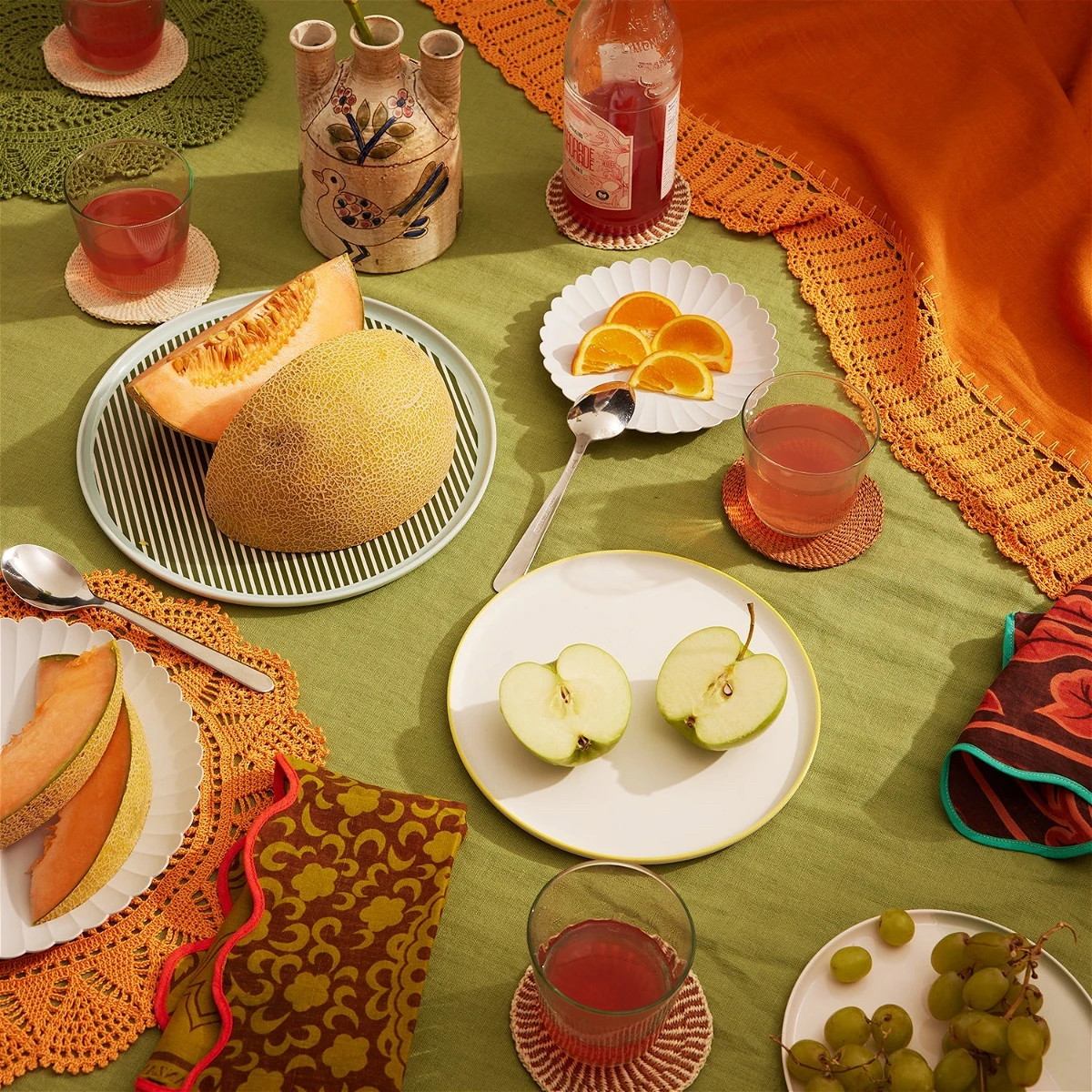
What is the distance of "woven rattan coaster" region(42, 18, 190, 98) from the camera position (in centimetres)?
155

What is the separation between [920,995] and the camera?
94cm

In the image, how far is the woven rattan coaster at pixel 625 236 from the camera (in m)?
1.46

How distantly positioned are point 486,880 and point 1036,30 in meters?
1.39

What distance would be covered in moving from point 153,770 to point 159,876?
0.09 metres

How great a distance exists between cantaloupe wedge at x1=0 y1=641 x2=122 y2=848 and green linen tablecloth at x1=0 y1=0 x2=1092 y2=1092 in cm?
18

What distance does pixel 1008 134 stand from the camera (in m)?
1.53

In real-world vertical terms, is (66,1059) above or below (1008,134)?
below

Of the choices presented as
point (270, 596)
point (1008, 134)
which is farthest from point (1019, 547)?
point (270, 596)

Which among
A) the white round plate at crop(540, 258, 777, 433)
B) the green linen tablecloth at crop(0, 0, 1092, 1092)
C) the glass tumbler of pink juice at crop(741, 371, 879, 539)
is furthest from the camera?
the white round plate at crop(540, 258, 777, 433)

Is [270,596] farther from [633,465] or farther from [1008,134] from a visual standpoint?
[1008,134]

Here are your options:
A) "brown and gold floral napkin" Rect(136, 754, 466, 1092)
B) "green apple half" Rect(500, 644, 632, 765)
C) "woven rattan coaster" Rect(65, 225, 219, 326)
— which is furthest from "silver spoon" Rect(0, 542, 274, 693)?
"woven rattan coaster" Rect(65, 225, 219, 326)

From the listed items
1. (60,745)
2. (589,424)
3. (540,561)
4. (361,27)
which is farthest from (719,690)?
(361,27)

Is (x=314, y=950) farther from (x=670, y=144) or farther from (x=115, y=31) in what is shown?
(x=115, y=31)

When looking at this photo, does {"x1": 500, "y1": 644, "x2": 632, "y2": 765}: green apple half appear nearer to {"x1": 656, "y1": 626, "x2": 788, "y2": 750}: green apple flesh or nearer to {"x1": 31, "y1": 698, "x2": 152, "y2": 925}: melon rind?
{"x1": 656, "y1": 626, "x2": 788, "y2": 750}: green apple flesh
